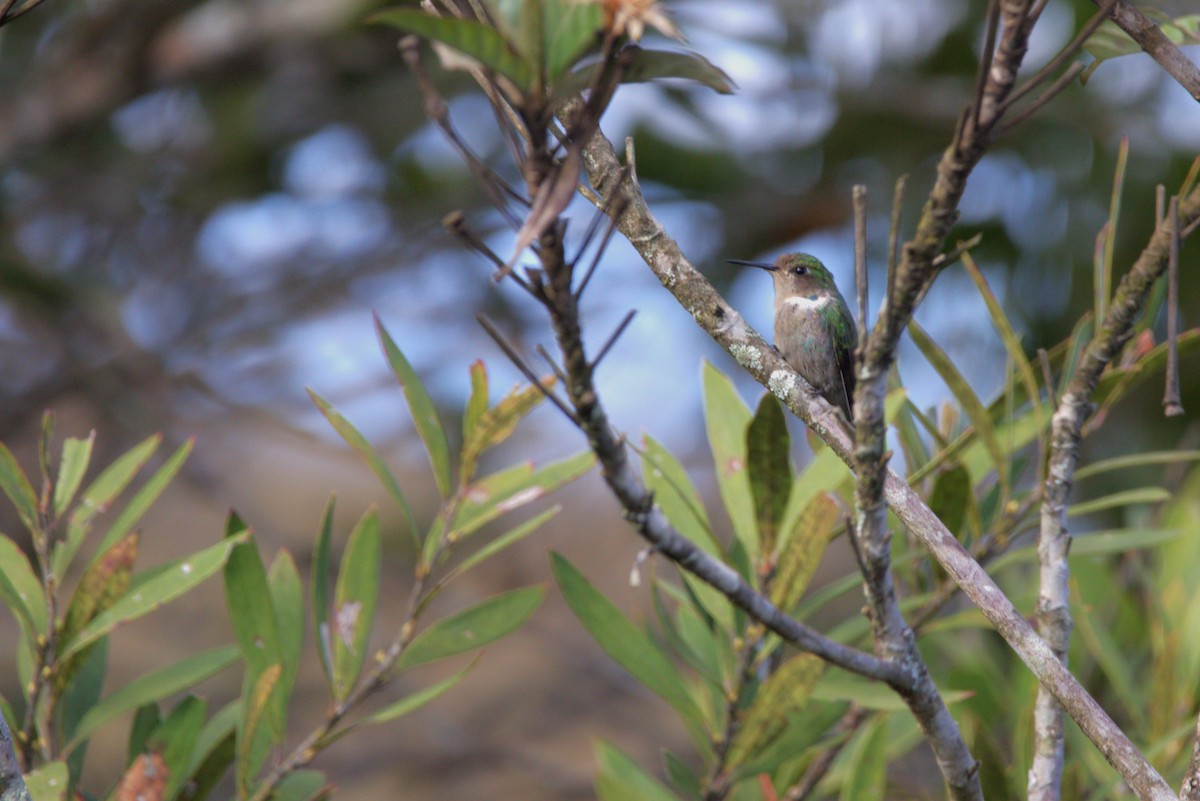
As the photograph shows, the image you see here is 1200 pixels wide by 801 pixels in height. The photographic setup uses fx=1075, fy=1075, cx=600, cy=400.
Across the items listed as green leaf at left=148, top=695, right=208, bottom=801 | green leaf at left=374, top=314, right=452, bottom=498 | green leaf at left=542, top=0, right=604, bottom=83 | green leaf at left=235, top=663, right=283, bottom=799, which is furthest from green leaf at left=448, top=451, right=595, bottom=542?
green leaf at left=542, top=0, right=604, bottom=83

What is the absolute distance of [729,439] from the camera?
173 centimetres

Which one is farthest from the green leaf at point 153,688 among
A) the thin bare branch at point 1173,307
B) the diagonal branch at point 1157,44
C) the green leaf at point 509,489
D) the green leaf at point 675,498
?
the diagonal branch at point 1157,44

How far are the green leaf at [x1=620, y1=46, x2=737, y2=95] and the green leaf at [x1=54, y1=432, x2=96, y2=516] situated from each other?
3.33 feet

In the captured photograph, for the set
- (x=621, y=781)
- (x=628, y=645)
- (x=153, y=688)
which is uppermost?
(x=153, y=688)

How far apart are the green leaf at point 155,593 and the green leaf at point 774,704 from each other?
2.44 ft

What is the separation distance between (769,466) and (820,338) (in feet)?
3.31

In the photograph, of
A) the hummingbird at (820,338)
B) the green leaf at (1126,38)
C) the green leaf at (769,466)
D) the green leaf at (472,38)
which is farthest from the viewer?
Answer: the hummingbird at (820,338)

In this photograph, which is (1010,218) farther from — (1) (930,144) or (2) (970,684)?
(2) (970,684)

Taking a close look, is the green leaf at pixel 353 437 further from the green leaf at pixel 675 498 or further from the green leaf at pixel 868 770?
the green leaf at pixel 868 770

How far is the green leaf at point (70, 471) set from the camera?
58.7 inches

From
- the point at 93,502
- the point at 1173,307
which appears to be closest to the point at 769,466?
the point at 1173,307

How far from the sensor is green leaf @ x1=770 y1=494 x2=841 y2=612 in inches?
57.5

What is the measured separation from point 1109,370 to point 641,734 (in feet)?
12.9

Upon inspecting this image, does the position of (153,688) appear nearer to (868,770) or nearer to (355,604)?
(355,604)
